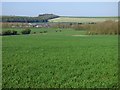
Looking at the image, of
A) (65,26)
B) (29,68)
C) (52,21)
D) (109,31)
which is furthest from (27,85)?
(65,26)

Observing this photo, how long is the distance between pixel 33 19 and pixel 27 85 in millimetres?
74554

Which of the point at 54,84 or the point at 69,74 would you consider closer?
the point at 54,84

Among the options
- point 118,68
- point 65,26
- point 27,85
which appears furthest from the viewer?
point 65,26

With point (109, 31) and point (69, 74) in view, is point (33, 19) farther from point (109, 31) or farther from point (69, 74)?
point (69, 74)

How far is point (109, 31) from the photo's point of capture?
8088 cm

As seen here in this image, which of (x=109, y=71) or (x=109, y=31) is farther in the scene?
(x=109, y=31)

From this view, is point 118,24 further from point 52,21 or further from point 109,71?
point 109,71

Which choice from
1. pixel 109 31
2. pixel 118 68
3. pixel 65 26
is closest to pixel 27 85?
pixel 118 68

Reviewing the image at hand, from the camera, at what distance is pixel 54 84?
450 inches

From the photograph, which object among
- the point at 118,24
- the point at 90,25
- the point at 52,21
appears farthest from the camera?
the point at 52,21

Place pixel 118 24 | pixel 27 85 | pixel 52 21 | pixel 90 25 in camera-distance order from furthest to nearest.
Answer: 1. pixel 52 21
2. pixel 90 25
3. pixel 118 24
4. pixel 27 85

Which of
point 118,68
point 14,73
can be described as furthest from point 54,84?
point 118,68

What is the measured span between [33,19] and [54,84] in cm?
7435

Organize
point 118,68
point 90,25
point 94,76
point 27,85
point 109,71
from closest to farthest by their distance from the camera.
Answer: point 27,85, point 94,76, point 109,71, point 118,68, point 90,25
